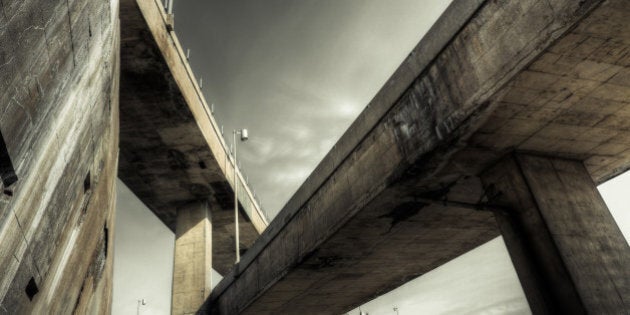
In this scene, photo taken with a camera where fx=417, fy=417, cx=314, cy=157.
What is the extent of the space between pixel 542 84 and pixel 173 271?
55.9 feet

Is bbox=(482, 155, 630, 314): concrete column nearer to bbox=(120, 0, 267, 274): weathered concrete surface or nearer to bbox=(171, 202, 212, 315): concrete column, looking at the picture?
bbox=(120, 0, 267, 274): weathered concrete surface

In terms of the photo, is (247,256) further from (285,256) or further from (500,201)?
(500,201)

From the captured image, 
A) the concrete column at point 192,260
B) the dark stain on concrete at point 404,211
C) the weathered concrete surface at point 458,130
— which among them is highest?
the concrete column at point 192,260

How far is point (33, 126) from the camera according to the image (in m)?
3.54

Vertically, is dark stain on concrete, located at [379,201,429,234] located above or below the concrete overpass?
below

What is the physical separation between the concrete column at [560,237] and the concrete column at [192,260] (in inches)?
540

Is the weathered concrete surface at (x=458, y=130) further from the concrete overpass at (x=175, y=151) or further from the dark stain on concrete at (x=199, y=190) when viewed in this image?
the dark stain on concrete at (x=199, y=190)

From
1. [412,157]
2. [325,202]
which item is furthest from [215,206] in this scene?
[412,157]

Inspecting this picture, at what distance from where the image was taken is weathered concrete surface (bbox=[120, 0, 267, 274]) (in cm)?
1239

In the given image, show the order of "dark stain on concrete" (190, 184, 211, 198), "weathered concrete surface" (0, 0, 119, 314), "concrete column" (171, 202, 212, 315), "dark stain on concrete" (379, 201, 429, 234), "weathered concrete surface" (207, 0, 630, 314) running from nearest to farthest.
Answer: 1. "weathered concrete surface" (0, 0, 119, 314)
2. "weathered concrete surface" (207, 0, 630, 314)
3. "dark stain on concrete" (379, 201, 429, 234)
4. "concrete column" (171, 202, 212, 315)
5. "dark stain on concrete" (190, 184, 211, 198)

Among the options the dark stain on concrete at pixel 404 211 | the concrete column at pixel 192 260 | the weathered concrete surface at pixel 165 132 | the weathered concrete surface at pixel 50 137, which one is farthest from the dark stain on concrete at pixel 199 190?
the dark stain on concrete at pixel 404 211

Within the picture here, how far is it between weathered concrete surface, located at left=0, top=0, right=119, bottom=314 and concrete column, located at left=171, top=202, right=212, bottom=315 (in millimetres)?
11041

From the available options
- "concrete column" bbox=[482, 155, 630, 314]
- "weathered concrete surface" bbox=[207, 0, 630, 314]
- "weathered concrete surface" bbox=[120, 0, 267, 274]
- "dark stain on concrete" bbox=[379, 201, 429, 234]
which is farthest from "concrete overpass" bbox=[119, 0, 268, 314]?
"concrete column" bbox=[482, 155, 630, 314]

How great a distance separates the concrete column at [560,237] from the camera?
6.34 metres
